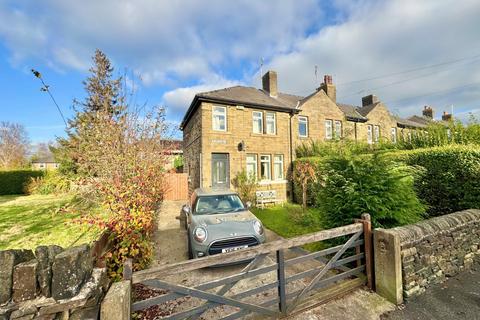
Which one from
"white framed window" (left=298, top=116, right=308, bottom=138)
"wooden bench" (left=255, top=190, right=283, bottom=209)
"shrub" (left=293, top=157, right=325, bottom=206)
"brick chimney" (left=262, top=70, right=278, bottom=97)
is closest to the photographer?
"shrub" (left=293, top=157, right=325, bottom=206)

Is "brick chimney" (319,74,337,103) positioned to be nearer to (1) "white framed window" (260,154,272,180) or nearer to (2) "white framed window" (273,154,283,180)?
(2) "white framed window" (273,154,283,180)

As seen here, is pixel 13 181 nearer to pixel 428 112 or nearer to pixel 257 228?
pixel 257 228

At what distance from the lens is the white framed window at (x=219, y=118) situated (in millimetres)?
12641

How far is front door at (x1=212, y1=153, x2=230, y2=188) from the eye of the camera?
12.7 m

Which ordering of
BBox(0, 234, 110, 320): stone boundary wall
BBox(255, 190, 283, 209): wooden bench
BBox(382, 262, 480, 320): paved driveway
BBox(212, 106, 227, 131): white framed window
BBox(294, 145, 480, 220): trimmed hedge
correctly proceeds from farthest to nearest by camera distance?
1. BBox(212, 106, 227, 131): white framed window
2. BBox(255, 190, 283, 209): wooden bench
3. BBox(294, 145, 480, 220): trimmed hedge
4. BBox(382, 262, 480, 320): paved driveway
5. BBox(0, 234, 110, 320): stone boundary wall

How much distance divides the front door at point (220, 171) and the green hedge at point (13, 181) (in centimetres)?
1519

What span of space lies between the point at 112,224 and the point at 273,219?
684 cm

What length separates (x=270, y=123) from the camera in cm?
1448

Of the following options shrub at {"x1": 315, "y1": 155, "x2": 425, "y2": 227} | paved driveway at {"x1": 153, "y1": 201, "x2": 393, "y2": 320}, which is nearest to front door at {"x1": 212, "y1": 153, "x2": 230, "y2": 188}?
paved driveway at {"x1": 153, "y1": 201, "x2": 393, "y2": 320}

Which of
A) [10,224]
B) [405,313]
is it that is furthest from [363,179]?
[10,224]

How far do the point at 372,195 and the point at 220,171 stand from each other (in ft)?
30.2

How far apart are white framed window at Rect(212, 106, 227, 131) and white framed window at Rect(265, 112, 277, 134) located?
2.91m

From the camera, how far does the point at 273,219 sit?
9.43 meters

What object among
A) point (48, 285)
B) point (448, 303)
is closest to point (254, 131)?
point (448, 303)
